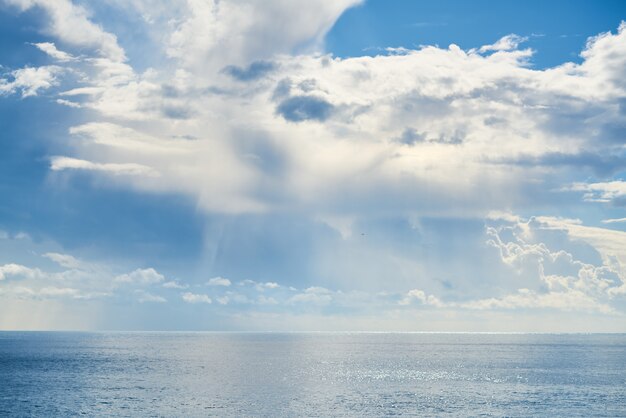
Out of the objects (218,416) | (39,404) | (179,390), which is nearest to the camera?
(218,416)

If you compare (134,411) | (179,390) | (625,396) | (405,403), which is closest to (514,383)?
(625,396)

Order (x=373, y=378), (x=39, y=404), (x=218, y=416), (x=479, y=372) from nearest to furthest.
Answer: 1. (x=218, y=416)
2. (x=39, y=404)
3. (x=373, y=378)
4. (x=479, y=372)

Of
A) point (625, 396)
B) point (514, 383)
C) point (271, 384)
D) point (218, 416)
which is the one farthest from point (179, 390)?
point (625, 396)

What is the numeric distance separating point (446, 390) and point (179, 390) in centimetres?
4796

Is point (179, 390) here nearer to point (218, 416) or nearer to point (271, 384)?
point (271, 384)

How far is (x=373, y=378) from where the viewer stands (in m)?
145

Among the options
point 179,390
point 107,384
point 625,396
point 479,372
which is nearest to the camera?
point 625,396

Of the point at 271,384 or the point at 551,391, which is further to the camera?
the point at 271,384

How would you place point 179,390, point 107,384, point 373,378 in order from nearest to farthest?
point 179,390
point 107,384
point 373,378

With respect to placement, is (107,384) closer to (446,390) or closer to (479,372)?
(446,390)

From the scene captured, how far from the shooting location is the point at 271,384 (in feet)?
430

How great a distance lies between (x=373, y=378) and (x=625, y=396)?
51693mm

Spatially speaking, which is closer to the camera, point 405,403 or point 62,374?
point 405,403

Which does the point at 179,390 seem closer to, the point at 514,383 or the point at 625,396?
the point at 514,383
